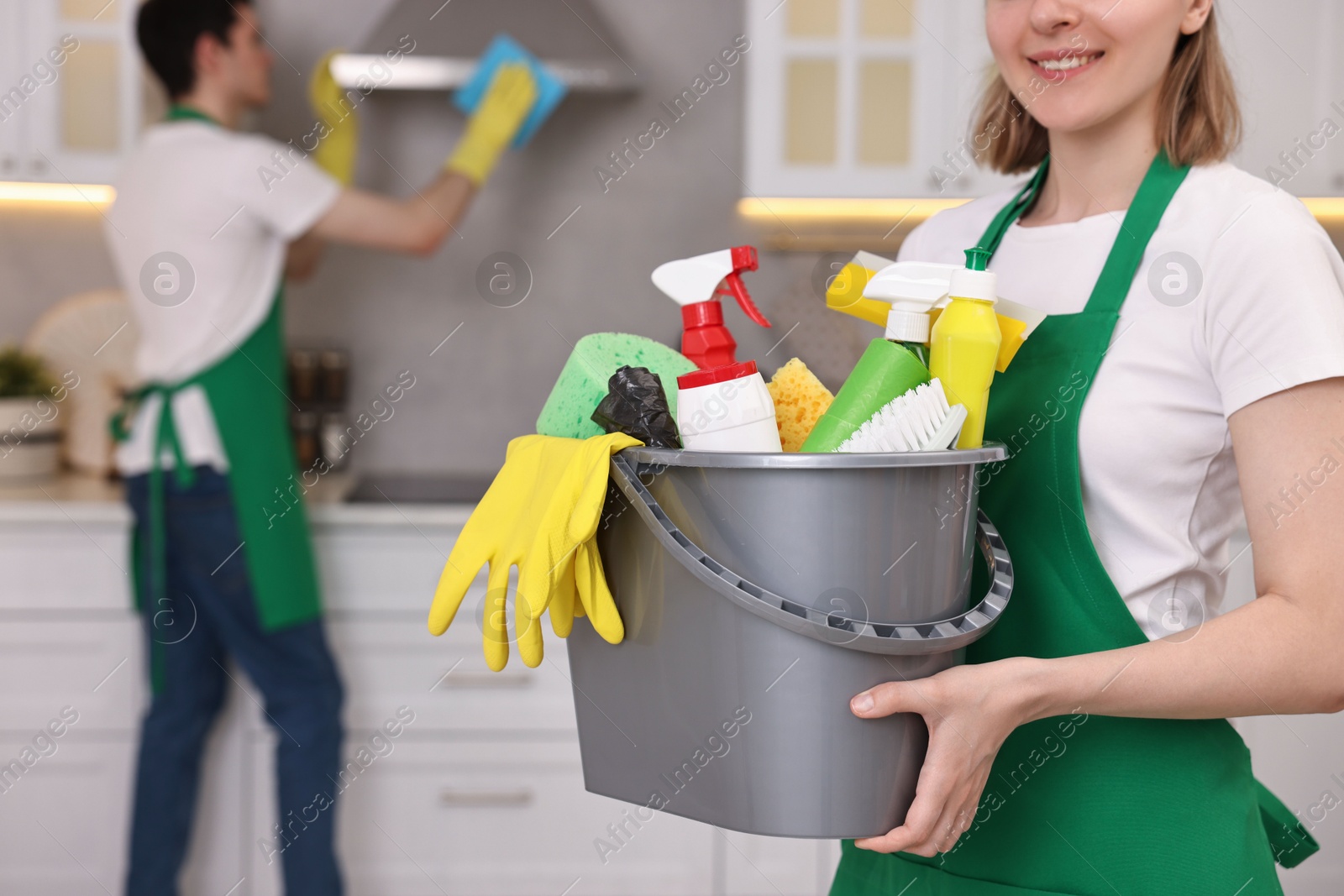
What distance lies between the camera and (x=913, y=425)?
537mm

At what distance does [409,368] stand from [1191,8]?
1848 millimetres

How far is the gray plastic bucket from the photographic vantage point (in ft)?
1.66

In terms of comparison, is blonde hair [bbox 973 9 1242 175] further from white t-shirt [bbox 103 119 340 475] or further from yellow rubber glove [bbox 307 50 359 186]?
yellow rubber glove [bbox 307 50 359 186]

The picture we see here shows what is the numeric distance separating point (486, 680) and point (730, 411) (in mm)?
1351

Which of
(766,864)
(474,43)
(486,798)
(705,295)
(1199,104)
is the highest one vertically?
(474,43)

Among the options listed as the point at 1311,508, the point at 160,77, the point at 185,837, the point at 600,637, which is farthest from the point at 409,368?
the point at 1311,508

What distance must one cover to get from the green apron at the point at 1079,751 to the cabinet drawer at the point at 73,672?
4.95 ft

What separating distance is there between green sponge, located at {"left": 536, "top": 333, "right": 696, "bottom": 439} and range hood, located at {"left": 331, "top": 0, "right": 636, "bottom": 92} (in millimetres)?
1470

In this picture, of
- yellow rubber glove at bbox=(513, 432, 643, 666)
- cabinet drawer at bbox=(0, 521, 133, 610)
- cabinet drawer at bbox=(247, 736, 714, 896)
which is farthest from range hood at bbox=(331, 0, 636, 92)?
yellow rubber glove at bbox=(513, 432, 643, 666)

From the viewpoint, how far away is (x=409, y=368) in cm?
229

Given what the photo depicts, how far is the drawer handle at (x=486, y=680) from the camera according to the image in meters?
1.78

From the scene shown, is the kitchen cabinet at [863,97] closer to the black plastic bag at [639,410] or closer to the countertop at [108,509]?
the countertop at [108,509]

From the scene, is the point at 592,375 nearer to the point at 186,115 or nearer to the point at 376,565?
the point at 376,565

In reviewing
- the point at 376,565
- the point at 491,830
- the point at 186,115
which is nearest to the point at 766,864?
the point at 491,830
